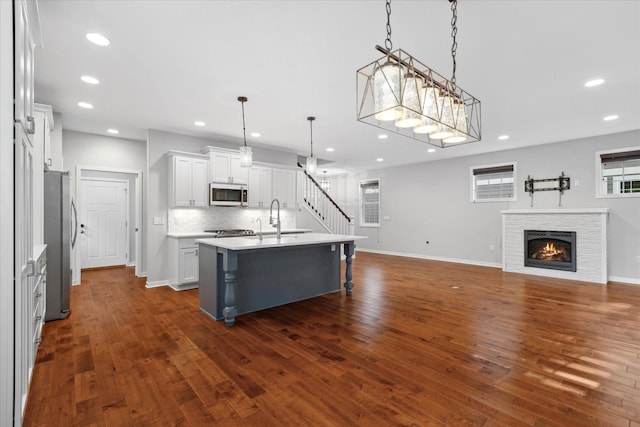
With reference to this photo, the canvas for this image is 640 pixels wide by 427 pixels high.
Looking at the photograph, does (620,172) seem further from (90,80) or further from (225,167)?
(90,80)

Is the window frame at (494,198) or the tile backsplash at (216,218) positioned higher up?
the window frame at (494,198)

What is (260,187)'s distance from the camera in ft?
21.4

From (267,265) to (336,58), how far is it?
103 inches

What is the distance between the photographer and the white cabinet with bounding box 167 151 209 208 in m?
5.44

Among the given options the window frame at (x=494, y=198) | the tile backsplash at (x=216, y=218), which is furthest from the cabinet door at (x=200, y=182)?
the window frame at (x=494, y=198)

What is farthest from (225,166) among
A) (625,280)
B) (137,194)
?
(625,280)

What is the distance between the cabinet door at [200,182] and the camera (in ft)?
18.5

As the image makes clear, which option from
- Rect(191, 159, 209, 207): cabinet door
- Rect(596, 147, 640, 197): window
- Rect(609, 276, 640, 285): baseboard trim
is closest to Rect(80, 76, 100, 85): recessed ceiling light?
Rect(191, 159, 209, 207): cabinet door

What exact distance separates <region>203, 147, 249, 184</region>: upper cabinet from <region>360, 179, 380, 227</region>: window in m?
5.16

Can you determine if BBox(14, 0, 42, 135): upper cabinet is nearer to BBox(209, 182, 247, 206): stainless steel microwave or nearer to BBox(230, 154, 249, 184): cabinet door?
BBox(209, 182, 247, 206): stainless steel microwave

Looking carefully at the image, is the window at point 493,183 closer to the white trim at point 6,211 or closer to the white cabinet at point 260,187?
the white cabinet at point 260,187

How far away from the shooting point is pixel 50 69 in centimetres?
330

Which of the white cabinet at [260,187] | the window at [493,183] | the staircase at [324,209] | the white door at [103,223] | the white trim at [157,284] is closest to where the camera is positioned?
the white trim at [157,284]

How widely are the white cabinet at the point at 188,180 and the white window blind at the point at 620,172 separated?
767cm
